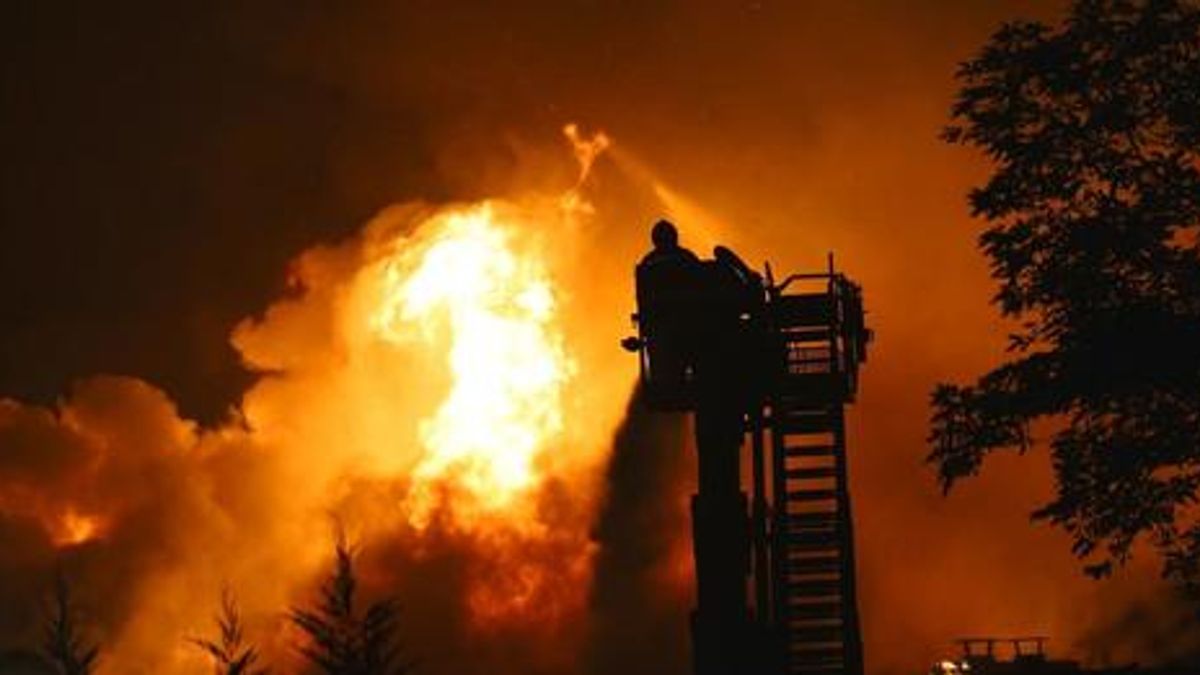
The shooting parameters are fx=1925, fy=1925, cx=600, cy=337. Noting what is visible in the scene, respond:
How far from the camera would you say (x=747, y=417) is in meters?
24.2

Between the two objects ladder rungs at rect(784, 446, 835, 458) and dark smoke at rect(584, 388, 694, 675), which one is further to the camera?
dark smoke at rect(584, 388, 694, 675)

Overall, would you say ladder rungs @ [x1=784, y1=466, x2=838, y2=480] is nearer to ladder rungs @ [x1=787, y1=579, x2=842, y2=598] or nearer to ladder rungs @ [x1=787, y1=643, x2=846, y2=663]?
ladder rungs @ [x1=787, y1=579, x2=842, y2=598]

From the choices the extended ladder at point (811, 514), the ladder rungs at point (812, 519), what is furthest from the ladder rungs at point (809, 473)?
the ladder rungs at point (812, 519)

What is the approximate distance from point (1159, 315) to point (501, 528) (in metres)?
37.7

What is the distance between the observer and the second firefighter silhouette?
20.0 meters

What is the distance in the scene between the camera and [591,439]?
58.7 metres

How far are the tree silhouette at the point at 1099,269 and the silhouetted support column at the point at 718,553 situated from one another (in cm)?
276

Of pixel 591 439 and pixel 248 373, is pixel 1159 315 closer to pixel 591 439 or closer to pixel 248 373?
pixel 591 439

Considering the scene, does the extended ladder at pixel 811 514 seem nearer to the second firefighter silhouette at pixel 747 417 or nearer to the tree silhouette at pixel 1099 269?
the second firefighter silhouette at pixel 747 417

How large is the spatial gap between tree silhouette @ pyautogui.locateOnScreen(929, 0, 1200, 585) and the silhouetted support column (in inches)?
109

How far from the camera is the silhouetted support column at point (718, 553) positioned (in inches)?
782

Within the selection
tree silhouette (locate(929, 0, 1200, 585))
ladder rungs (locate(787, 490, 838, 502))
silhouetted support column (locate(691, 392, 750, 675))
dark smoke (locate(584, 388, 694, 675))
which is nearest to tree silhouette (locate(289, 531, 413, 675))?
silhouetted support column (locate(691, 392, 750, 675))

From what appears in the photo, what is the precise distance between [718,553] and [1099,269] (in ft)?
18.2

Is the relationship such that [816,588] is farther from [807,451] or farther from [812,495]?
[807,451]
